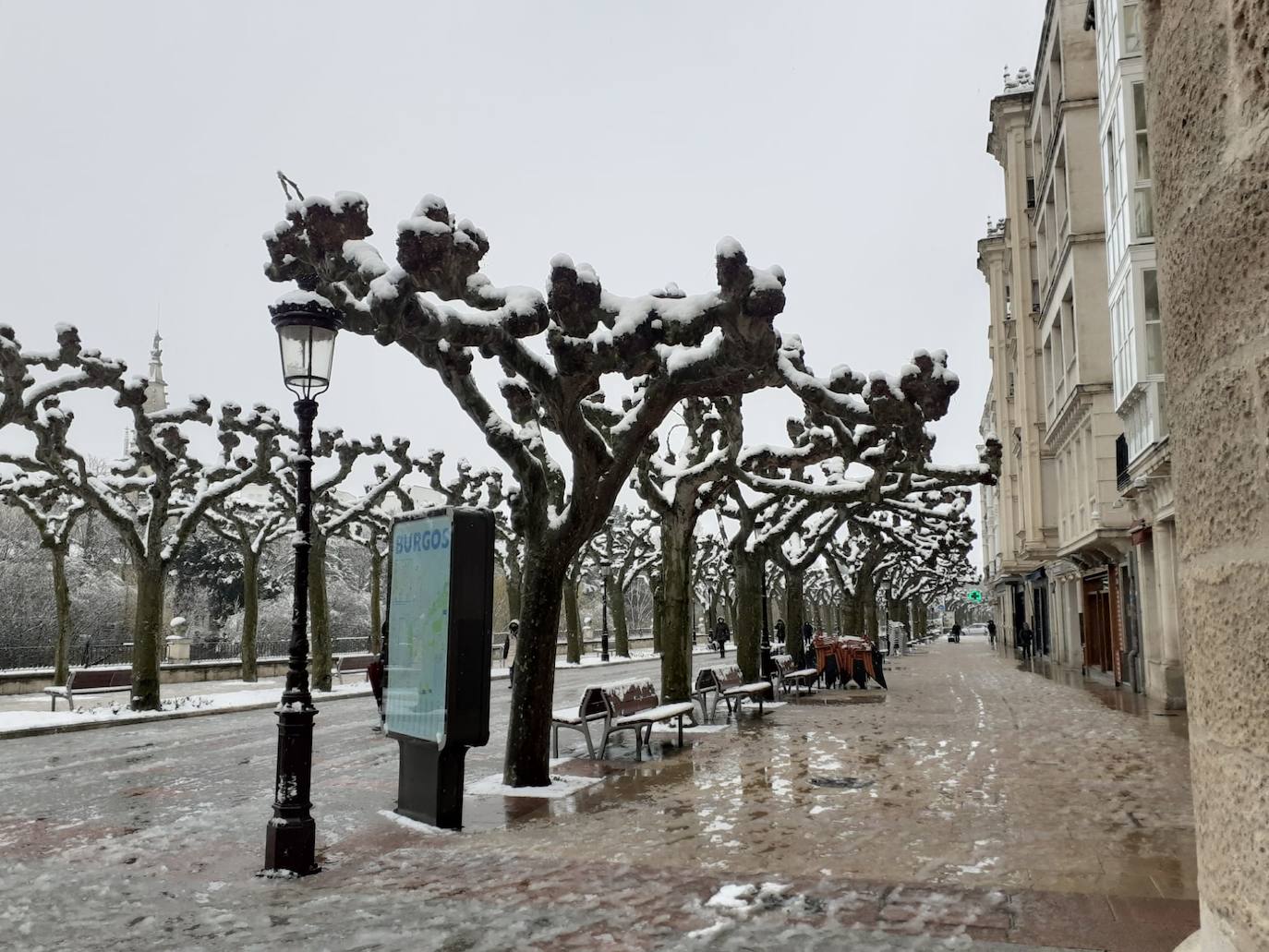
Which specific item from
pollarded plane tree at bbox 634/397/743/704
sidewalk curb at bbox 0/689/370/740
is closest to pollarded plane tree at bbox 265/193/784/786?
pollarded plane tree at bbox 634/397/743/704

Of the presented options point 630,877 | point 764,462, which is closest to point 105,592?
point 764,462

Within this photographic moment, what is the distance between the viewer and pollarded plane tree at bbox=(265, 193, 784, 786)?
929 centimetres

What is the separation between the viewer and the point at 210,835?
8.76 m

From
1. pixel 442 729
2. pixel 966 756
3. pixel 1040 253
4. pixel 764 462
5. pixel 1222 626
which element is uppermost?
pixel 1040 253

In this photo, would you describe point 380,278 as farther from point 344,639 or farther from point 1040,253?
point 344,639

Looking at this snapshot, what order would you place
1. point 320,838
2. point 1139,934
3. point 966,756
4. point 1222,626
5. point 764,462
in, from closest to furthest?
1. point 1222,626
2. point 1139,934
3. point 320,838
4. point 966,756
5. point 764,462

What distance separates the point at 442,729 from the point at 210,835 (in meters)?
2.22

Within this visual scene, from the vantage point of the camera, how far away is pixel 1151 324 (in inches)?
706

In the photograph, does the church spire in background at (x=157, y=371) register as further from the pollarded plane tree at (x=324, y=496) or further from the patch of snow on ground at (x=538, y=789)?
the patch of snow on ground at (x=538, y=789)

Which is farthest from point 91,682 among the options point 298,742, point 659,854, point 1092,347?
point 1092,347

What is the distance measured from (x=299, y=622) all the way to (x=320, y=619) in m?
19.0

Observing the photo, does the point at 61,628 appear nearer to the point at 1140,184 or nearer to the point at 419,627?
the point at 419,627

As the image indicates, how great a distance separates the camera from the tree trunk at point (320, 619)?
2584cm

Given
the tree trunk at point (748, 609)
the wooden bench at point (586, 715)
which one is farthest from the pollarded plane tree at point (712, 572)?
the wooden bench at point (586, 715)
